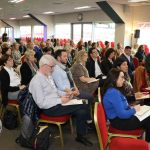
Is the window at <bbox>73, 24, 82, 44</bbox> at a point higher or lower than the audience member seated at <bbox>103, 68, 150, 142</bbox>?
higher

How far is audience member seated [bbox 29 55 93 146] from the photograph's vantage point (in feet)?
10.8

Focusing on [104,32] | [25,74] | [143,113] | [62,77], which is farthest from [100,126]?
[104,32]

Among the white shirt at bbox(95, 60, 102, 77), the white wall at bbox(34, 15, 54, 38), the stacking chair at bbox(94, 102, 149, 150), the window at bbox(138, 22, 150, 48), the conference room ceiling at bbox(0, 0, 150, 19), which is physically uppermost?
the conference room ceiling at bbox(0, 0, 150, 19)

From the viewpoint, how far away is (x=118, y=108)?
2801 millimetres

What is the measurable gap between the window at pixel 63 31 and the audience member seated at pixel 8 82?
13.2m

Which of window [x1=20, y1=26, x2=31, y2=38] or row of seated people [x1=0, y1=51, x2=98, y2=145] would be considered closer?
row of seated people [x1=0, y1=51, x2=98, y2=145]

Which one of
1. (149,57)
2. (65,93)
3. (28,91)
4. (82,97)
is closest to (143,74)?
(149,57)

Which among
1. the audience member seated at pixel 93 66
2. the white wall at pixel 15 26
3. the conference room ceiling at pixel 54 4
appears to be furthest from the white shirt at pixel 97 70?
the white wall at pixel 15 26

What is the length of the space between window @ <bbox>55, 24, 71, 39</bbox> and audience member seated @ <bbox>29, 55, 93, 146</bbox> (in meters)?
14.1

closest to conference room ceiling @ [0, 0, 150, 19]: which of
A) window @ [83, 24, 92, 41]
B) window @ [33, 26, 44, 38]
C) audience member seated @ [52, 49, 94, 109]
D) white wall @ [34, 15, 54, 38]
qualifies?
window @ [83, 24, 92, 41]

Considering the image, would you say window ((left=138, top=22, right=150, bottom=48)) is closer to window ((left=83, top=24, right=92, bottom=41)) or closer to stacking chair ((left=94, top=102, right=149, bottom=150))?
window ((left=83, top=24, right=92, bottom=41))

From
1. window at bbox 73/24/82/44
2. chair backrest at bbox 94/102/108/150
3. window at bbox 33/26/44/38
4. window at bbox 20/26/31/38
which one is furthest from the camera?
window at bbox 20/26/31/38

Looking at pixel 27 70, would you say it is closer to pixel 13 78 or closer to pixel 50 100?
pixel 13 78

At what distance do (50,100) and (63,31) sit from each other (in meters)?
15.0
